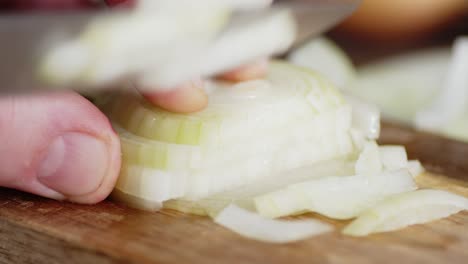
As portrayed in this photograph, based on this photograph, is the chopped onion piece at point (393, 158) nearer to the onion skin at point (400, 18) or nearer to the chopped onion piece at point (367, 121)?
the chopped onion piece at point (367, 121)

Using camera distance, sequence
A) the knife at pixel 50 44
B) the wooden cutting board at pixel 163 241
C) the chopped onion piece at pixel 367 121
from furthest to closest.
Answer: the chopped onion piece at pixel 367 121 < the wooden cutting board at pixel 163 241 < the knife at pixel 50 44

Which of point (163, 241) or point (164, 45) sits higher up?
point (164, 45)

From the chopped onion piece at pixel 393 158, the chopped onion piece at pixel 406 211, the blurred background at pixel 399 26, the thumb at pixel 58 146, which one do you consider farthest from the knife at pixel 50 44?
the blurred background at pixel 399 26

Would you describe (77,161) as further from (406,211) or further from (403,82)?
(403,82)

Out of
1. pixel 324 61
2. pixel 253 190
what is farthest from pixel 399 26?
pixel 253 190

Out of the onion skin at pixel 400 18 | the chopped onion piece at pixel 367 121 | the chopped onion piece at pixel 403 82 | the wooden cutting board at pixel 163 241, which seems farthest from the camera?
the onion skin at pixel 400 18

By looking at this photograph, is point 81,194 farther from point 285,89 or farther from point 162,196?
point 285,89
